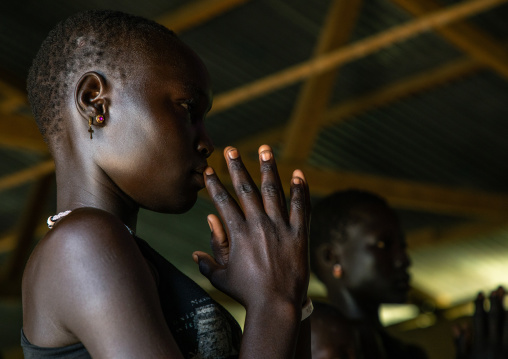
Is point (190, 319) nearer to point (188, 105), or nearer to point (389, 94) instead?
point (188, 105)

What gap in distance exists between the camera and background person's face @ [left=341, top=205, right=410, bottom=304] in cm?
327

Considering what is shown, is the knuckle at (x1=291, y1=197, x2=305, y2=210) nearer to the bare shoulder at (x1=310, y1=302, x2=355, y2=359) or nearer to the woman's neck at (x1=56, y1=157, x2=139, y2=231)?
the woman's neck at (x1=56, y1=157, x2=139, y2=231)

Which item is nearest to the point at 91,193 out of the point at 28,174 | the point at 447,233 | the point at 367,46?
the point at 367,46

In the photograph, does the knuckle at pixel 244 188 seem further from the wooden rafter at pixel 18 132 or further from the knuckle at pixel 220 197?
the wooden rafter at pixel 18 132

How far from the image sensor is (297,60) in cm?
730

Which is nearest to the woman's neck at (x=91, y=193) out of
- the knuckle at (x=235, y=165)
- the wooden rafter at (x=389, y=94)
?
the knuckle at (x=235, y=165)

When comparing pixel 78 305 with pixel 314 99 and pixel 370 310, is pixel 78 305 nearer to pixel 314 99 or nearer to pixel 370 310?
pixel 370 310

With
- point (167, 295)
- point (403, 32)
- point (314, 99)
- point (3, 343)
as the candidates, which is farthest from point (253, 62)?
point (3, 343)

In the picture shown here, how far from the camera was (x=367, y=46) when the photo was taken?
538 cm

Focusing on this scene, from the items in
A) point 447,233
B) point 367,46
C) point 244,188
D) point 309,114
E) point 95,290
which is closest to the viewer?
point 95,290

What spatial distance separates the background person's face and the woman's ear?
80.8 inches

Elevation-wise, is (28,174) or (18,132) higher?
(28,174)

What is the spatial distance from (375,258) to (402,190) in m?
3.68

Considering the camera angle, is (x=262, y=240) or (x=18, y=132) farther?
(x=18, y=132)
